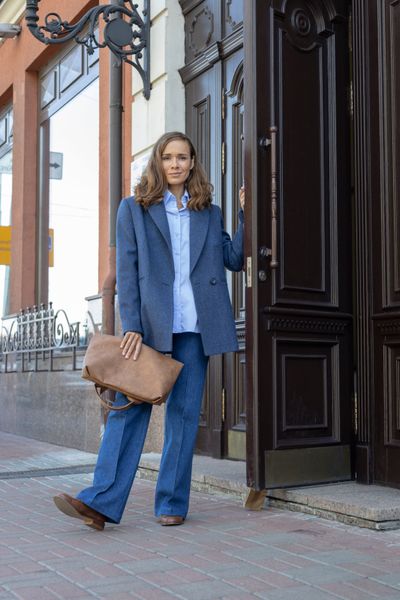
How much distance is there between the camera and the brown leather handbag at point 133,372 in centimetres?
425

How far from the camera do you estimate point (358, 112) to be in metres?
5.32

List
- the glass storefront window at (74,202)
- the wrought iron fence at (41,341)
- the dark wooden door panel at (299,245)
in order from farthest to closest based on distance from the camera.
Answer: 1. the glass storefront window at (74,202)
2. the wrought iron fence at (41,341)
3. the dark wooden door panel at (299,245)

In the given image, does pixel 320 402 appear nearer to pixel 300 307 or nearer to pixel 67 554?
pixel 300 307

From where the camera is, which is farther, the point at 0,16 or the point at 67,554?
the point at 0,16

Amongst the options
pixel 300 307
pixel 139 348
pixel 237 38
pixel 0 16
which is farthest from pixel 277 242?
pixel 0 16

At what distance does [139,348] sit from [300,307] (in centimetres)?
107

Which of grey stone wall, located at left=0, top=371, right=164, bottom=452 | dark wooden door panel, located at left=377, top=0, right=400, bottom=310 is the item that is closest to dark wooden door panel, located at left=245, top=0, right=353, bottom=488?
dark wooden door panel, located at left=377, top=0, right=400, bottom=310

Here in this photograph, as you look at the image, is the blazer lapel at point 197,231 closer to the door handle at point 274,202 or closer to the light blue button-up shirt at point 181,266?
the light blue button-up shirt at point 181,266

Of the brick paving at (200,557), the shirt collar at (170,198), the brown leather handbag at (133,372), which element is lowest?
the brick paving at (200,557)

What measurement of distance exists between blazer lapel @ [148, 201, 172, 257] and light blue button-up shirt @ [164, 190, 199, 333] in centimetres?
5

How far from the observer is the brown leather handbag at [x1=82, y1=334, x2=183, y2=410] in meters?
4.25

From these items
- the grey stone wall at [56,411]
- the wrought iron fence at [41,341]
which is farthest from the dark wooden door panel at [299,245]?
the wrought iron fence at [41,341]

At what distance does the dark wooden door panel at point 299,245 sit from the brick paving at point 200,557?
19.4 inches

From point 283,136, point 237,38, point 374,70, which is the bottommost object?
point 283,136
